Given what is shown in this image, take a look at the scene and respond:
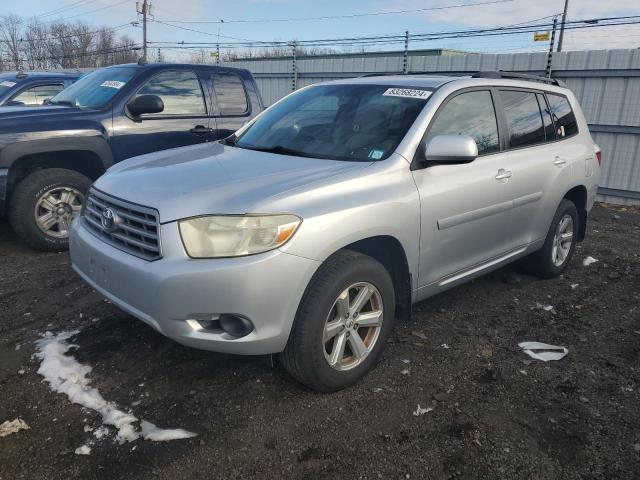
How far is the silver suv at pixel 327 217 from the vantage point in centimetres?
248

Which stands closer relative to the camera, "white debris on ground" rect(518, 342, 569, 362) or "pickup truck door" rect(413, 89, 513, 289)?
"pickup truck door" rect(413, 89, 513, 289)

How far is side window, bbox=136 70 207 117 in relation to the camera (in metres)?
5.75

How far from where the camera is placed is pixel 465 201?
11.3ft

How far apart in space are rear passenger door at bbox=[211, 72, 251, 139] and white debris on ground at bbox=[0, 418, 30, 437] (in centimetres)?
405

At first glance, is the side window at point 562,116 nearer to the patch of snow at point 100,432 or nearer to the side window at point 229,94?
the side window at point 229,94

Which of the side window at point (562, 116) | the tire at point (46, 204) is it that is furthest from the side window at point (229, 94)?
the side window at point (562, 116)

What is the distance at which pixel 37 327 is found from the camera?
3637 millimetres

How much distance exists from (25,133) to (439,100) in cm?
388

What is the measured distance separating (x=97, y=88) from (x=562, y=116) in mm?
4874

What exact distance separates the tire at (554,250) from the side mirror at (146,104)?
398 cm

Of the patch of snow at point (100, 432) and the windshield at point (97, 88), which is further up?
the windshield at point (97, 88)

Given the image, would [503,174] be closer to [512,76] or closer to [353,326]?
[512,76]

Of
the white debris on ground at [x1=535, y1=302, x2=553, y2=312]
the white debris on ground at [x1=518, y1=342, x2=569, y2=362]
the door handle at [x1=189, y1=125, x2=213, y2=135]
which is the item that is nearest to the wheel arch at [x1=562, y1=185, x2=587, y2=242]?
the white debris on ground at [x1=535, y1=302, x2=553, y2=312]

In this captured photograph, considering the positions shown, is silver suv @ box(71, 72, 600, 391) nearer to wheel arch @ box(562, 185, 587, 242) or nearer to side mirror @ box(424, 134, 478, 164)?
side mirror @ box(424, 134, 478, 164)
